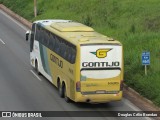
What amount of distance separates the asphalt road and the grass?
1.61 metres

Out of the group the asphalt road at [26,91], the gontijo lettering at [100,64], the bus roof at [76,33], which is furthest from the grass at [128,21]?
the bus roof at [76,33]

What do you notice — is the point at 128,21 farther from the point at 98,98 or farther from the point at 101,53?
the point at 98,98

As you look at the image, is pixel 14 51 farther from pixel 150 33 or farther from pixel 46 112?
pixel 46 112

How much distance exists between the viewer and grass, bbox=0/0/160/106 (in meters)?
23.0

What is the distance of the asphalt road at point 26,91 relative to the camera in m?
20.9

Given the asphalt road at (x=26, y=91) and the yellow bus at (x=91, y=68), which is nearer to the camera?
the yellow bus at (x=91, y=68)

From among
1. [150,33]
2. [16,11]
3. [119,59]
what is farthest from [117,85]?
[16,11]

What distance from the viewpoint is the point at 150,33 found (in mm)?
29391

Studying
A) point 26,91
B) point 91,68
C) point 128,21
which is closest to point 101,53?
point 91,68

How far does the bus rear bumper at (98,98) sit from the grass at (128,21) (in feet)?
5.54

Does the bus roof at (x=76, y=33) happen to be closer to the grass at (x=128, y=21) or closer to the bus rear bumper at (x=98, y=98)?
the bus rear bumper at (x=98, y=98)

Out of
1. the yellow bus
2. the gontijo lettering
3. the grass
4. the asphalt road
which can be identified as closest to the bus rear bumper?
the yellow bus

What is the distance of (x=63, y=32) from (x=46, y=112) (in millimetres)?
4607

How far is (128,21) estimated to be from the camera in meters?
34.2
